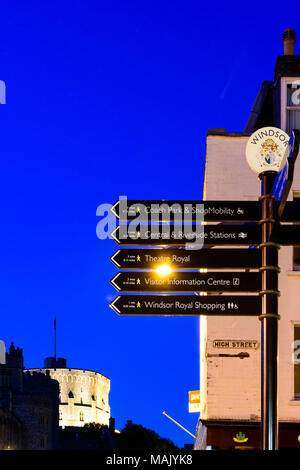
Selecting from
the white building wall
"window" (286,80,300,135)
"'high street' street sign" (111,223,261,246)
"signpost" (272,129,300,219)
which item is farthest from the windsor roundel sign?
"window" (286,80,300,135)

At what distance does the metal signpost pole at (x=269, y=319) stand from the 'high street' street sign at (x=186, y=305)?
1.08 feet

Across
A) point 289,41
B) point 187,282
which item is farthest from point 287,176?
point 289,41

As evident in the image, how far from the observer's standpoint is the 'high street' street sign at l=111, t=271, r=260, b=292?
9.44 m

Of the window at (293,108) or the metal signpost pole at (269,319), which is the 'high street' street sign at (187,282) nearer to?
the metal signpost pole at (269,319)

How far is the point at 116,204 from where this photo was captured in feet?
33.0

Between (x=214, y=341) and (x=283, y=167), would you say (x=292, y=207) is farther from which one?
(x=214, y=341)


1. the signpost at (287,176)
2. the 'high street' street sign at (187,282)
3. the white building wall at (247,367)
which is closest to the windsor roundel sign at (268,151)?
the signpost at (287,176)

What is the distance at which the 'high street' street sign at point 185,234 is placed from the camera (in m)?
9.57

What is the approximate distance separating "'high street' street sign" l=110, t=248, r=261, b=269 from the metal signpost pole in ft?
2.06

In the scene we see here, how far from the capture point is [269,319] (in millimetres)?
8852

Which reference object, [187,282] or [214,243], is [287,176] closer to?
[214,243]

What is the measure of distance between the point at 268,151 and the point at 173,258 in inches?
72.7
